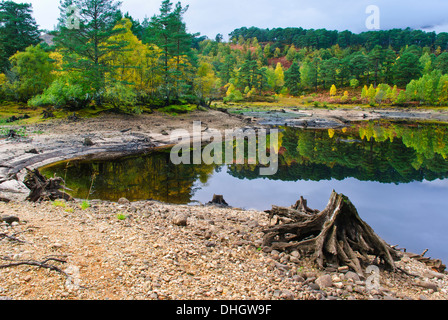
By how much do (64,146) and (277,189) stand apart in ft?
56.5

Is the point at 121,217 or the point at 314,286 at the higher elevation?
the point at 121,217

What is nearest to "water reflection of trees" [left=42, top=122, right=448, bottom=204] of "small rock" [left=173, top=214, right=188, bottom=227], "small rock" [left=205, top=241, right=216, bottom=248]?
"small rock" [left=173, top=214, right=188, bottom=227]

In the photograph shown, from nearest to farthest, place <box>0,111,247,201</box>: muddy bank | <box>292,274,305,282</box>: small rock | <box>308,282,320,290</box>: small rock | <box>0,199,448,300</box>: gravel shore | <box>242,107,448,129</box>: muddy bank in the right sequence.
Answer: <box>0,199,448,300</box>: gravel shore < <box>308,282,320,290</box>: small rock < <box>292,274,305,282</box>: small rock < <box>0,111,247,201</box>: muddy bank < <box>242,107,448,129</box>: muddy bank

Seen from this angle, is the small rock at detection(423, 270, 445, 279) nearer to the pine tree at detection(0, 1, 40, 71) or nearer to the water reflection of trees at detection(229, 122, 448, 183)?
the water reflection of trees at detection(229, 122, 448, 183)

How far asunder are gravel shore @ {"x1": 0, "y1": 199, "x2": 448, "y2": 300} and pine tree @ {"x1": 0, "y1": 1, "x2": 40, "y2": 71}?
5243cm

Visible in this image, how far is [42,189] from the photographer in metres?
10.0

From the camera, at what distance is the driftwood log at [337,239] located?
655cm

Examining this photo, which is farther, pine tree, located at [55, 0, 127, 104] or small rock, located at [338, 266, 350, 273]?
pine tree, located at [55, 0, 127, 104]

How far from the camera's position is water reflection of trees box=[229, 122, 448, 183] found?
843 inches

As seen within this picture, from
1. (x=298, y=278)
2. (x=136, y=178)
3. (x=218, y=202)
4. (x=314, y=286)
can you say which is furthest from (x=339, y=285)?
(x=136, y=178)

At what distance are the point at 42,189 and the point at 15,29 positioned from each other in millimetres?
54115

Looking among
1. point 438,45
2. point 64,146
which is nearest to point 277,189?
point 64,146

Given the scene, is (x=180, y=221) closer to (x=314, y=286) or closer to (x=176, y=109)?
(x=314, y=286)

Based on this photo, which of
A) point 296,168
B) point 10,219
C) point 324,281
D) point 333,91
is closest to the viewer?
point 324,281
